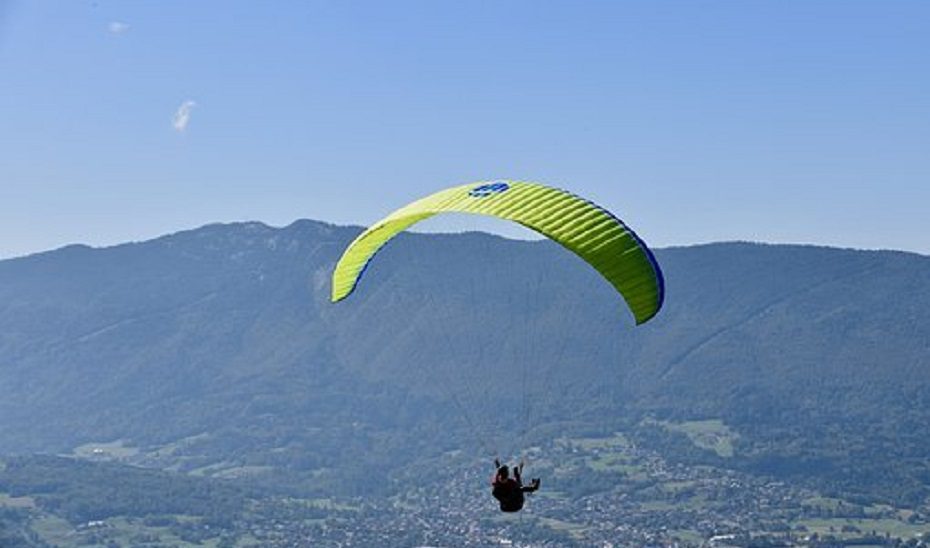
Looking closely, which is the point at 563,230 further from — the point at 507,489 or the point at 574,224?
the point at 507,489

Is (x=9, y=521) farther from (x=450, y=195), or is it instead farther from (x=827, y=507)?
(x=450, y=195)

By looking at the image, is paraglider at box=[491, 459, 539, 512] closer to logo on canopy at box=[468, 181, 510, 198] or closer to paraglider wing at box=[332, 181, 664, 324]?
paraglider wing at box=[332, 181, 664, 324]

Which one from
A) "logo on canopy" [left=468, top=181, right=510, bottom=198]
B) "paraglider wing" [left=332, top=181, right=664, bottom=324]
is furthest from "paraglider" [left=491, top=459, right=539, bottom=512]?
"logo on canopy" [left=468, top=181, right=510, bottom=198]

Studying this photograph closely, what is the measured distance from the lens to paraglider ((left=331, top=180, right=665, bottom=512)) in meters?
25.4

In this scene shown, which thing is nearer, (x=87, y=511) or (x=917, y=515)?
(x=917, y=515)

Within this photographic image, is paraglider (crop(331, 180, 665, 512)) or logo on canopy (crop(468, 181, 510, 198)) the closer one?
paraglider (crop(331, 180, 665, 512))

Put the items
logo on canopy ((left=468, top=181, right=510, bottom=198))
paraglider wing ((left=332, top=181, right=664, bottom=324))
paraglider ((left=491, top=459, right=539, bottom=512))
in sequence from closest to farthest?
paraglider wing ((left=332, top=181, right=664, bottom=324)) → paraglider ((left=491, top=459, right=539, bottom=512)) → logo on canopy ((left=468, top=181, right=510, bottom=198))

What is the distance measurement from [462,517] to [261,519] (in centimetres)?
2563

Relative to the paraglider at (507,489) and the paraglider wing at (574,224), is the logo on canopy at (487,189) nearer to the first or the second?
the paraglider wing at (574,224)

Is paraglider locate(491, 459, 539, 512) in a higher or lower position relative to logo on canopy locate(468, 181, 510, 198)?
lower

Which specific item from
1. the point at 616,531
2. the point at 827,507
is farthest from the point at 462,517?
the point at 827,507

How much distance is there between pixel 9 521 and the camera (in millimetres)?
174250

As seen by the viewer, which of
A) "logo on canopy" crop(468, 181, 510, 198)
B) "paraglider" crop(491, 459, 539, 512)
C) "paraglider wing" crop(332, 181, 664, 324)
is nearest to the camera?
"paraglider wing" crop(332, 181, 664, 324)

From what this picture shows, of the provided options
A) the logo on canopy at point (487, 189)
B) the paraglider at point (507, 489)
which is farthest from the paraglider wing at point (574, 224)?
the paraglider at point (507, 489)
